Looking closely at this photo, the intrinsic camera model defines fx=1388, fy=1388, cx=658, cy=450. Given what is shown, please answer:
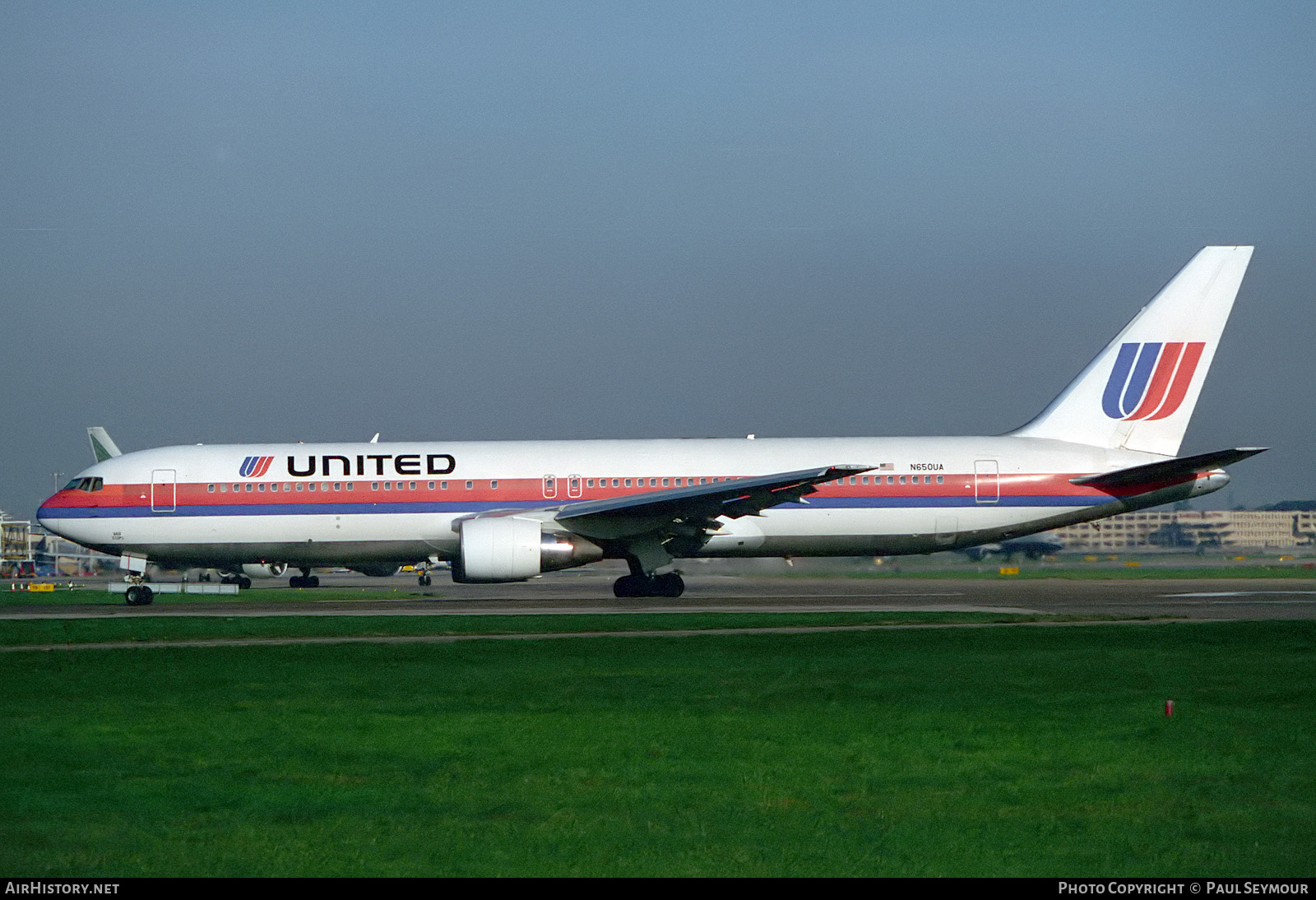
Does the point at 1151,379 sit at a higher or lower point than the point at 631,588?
higher

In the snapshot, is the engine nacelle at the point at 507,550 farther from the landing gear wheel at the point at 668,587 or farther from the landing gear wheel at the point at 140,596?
the landing gear wheel at the point at 140,596

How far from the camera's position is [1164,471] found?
30.8 metres

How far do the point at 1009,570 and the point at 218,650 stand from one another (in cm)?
3433

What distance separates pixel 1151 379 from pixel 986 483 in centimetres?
527

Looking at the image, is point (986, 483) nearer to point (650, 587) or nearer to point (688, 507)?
point (688, 507)

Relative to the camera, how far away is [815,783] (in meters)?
8.98

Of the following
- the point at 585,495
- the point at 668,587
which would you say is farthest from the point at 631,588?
the point at 585,495

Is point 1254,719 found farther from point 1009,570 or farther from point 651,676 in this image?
point 1009,570

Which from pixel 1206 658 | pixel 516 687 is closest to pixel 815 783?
pixel 516 687

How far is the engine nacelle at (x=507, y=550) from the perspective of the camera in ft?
95.0

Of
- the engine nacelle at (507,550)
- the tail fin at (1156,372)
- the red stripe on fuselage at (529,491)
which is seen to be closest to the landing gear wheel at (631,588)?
the red stripe on fuselage at (529,491)

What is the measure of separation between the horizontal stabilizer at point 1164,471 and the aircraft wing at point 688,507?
6264mm

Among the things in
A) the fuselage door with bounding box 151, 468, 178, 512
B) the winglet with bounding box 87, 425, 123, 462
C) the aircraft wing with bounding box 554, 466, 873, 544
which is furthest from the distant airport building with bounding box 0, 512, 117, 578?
the aircraft wing with bounding box 554, 466, 873, 544

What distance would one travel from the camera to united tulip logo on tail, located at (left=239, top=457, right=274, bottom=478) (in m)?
32.0
